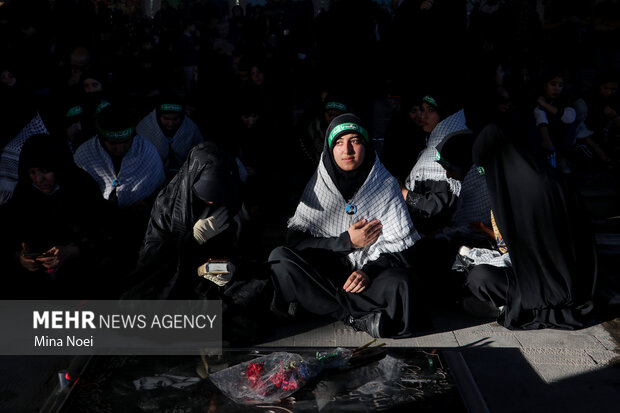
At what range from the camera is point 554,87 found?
607cm

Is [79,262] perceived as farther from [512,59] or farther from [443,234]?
[512,59]

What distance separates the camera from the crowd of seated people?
11.5 ft

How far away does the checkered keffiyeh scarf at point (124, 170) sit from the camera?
15.0 ft

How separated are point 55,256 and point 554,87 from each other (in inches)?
194

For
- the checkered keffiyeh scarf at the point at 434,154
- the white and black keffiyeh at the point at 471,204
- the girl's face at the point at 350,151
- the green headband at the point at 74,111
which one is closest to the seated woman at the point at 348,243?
the girl's face at the point at 350,151

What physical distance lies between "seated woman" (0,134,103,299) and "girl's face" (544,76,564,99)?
4616 mm

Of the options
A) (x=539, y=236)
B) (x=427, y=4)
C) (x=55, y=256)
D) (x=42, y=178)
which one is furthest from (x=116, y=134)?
(x=427, y=4)

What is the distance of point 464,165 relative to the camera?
3920 mm

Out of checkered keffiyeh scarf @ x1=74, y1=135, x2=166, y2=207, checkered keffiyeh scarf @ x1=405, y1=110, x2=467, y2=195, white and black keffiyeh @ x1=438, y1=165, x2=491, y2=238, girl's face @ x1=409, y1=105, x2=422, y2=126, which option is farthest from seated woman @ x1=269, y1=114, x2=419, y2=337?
checkered keffiyeh scarf @ x1=74, y1=135, x2=166, y2=207

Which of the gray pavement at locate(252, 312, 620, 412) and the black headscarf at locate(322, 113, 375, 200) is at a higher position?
the black headscarf at locate(322, 113, 375, 200)

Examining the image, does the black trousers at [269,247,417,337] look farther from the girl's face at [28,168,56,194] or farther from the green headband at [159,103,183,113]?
the green headband at [159,103,183,113]

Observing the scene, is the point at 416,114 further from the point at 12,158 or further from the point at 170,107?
the point at 12,158

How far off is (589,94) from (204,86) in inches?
174

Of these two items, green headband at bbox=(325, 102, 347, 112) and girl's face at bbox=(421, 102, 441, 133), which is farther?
green headband at bbox=(325, 102, 347, 112)
